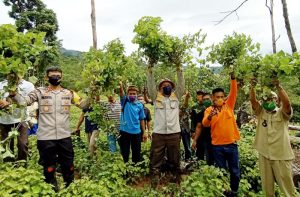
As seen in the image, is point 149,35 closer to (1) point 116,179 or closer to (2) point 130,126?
(2) point 130,126

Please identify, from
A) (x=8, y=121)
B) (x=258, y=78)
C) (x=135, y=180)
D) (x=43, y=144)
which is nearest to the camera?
(x=258, y=78)

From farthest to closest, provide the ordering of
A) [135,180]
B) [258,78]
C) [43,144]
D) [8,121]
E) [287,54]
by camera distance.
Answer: [135,180] < [8,121] < [43,144] < [258,78] < [287,54]

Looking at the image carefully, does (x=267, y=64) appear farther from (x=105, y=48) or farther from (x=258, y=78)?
(x=105, y=48)

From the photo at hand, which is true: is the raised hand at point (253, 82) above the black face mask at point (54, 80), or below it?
below

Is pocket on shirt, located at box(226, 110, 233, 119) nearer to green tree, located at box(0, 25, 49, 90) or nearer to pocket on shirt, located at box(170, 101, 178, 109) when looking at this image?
pocket on shirt, located at box(170, 101, 178, 109)

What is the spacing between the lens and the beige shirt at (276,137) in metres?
4.82

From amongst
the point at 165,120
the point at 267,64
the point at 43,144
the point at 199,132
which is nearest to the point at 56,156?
the point at 43,144

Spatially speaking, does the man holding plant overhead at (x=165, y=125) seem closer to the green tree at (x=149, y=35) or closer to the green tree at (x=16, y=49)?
the green tree at (x=149, y=35)

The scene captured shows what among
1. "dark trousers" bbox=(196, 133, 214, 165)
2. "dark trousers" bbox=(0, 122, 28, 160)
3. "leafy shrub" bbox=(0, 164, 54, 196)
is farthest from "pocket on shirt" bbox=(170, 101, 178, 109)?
"dark trousers" bbox=(0, 122, 28, 160)

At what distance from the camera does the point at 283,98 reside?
4.64 metres

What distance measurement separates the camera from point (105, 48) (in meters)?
5.81

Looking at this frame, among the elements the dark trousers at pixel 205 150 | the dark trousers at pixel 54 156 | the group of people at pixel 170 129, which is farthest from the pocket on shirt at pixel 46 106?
the dark trousers at pixel 205 150

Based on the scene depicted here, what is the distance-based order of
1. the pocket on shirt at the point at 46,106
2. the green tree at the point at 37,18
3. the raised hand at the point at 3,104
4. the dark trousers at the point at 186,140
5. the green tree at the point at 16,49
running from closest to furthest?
the green tree at the point at 16,49, the raised hand at the point at 3,104, the pocket on shirt at the point at 46,106, the dark trousers at the point at 186,140, the green tree at the point at 37,18

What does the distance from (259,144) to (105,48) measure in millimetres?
3128
